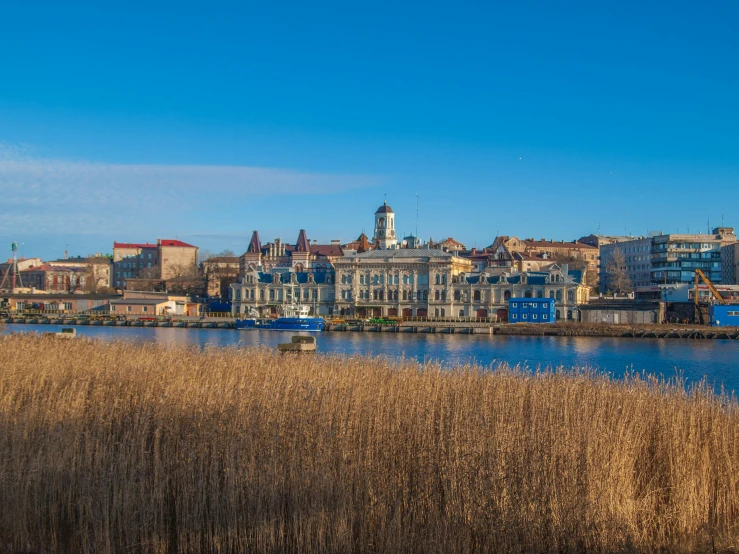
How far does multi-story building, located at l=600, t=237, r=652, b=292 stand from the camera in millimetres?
113062

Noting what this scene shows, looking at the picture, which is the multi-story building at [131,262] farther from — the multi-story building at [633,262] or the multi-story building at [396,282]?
the multi-story building at [633,262]

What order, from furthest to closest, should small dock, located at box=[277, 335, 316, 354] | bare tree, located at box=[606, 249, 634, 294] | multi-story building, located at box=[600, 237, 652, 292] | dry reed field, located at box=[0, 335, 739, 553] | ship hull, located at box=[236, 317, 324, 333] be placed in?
1. multi-story building, located at box=[600, 237, 652, 292]
2. bare tree, located at box=[606, 249, 634, 294]
3. ship hull, located at box=[236, 317, 324, 333]
4. small dock, located at box=[277, 335, 316, 354]
5. dry reed field, located at box=[0, 335, 739, 553]

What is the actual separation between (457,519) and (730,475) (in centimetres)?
417

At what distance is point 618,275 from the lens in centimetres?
10588

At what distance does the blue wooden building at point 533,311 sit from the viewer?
7562 cm

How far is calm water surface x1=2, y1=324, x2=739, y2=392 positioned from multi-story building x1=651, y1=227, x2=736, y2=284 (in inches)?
1904

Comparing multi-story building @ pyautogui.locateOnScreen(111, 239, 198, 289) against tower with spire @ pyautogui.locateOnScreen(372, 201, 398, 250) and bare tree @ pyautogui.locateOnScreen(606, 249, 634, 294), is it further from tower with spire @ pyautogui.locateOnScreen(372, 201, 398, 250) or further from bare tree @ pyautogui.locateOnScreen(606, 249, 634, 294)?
bare tree @ pyautogui.locateOnScreen(606, 249, 634, 294)

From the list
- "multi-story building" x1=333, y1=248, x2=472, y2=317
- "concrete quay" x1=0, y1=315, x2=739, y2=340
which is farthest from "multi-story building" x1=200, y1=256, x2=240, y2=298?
"concrete quay" x1=0, y1=315, x2=739, y2=340

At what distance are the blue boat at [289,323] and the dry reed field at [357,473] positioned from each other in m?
58.5

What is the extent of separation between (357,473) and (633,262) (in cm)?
11534

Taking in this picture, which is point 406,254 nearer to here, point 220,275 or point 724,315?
point 724,315

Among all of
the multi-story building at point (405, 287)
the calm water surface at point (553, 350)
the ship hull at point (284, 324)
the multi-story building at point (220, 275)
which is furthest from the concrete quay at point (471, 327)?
the multi-story building at point (220, 275)

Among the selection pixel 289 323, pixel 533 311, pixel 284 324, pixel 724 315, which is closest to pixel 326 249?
pixel 284 324

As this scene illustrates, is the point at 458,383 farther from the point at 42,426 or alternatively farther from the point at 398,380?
the point at 42,426
